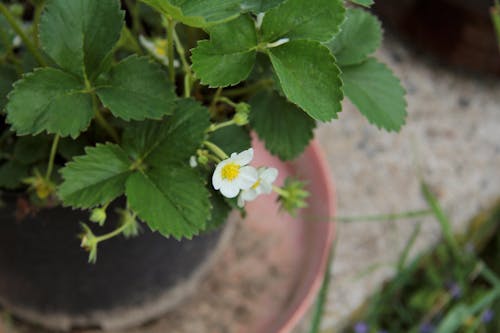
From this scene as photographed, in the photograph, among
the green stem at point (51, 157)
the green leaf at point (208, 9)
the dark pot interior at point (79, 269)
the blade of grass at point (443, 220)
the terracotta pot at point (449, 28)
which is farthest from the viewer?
the terracotta pot at point (449, 28)

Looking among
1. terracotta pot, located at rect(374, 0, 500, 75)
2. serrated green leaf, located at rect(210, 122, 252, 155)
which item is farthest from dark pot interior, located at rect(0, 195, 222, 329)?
terracotta pot, located at rect(374, 0, 500, 75)

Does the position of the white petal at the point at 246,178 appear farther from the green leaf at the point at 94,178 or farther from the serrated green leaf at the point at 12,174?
the serrated green leaf at the point at 12,174

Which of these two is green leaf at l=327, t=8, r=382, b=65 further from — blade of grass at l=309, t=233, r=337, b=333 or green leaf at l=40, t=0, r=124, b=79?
blade of grass at l=309, t=233, r=337, b=333

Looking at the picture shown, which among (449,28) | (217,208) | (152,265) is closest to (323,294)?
(152,265)

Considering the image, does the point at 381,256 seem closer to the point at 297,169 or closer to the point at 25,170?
the point at 297,169

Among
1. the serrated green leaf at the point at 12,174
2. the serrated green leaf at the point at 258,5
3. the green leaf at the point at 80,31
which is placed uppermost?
the serrated green leaf at the point at 258,5

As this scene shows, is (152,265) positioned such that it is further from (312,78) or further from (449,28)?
(449,28)

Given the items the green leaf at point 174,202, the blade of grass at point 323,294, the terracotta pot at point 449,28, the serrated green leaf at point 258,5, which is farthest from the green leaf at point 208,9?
the terracotta pot at point 449,28
